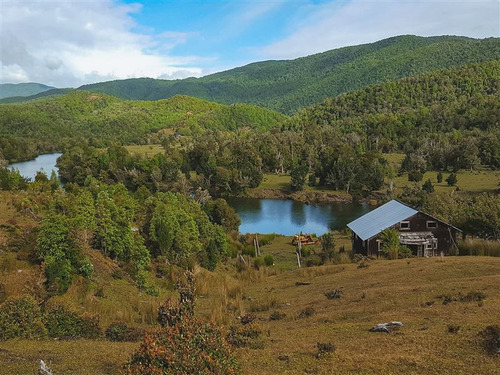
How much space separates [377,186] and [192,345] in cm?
7813

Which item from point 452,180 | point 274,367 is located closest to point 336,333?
point 274,367

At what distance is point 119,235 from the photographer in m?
24.5

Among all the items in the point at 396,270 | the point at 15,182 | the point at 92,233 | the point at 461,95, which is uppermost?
the point at 461,95

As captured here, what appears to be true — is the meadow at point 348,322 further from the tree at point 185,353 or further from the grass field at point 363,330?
the tree at point 185,353

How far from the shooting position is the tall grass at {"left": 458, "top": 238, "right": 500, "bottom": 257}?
23.6 metres

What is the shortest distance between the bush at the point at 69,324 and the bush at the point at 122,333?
1.20ft

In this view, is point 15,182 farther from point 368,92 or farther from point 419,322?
point 368,92

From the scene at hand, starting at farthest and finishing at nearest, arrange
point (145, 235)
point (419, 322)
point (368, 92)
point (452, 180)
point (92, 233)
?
point (368, 92) < point (452, 180) < point (145, 235) < point (92, 233) < point (419, 322)

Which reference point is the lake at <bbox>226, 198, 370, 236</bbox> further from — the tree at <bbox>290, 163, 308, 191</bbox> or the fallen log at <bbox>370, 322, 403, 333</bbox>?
the fallen log at <bbox>370, 322, 403, 333</bbox>

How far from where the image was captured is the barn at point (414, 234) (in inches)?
1260

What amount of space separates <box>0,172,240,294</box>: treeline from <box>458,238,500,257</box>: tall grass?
16012mm

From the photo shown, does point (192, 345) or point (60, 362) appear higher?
point (192, 345)

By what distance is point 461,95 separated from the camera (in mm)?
164250

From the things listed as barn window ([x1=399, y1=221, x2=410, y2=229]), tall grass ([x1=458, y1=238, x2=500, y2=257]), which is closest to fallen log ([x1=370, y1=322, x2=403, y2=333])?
tall grass ([x1=458, y1=238, x2=500, y2=257])
